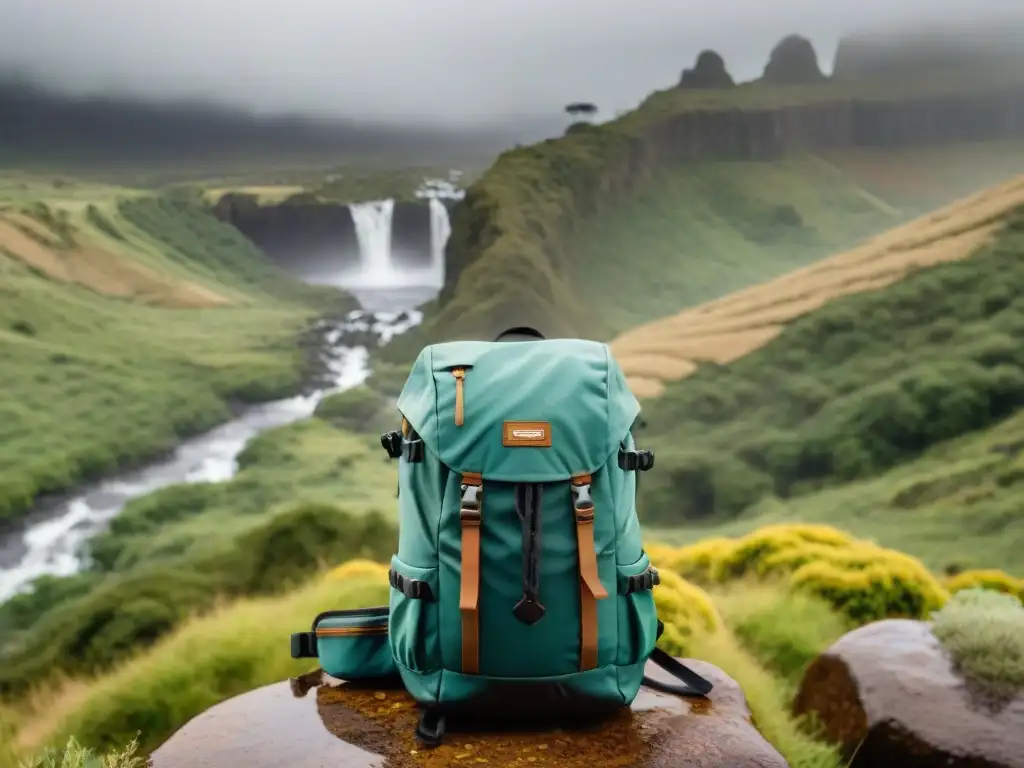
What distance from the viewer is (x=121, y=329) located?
18.0 ft

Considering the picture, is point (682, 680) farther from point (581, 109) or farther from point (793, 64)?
point (793, 64)

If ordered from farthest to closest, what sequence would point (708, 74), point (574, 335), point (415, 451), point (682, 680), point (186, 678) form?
point (708, 74) → point (574, 335) → point (186, 678) → point (682, 680) → point (415, 451)

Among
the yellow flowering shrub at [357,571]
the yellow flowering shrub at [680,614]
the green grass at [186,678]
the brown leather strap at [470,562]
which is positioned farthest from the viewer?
the yellow flowering shrub at [357,571]

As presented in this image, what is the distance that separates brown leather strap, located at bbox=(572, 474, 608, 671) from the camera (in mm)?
2086

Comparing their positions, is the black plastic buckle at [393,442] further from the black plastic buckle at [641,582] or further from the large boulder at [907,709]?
the large boulder at [907,709]

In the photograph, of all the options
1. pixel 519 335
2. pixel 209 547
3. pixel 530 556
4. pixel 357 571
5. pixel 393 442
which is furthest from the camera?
pixel 209 547

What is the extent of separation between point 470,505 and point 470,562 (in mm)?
134

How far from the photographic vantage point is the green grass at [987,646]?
286 centimetres

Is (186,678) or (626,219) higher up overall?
(626,219)

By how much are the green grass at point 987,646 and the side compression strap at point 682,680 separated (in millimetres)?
983

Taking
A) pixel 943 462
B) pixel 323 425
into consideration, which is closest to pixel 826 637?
pixel 943 462

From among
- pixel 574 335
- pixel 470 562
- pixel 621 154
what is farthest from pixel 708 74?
pixel 470 562

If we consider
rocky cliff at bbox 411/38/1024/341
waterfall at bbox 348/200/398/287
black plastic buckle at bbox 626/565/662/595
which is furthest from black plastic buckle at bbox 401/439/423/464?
waterfall at bbox 348/200/398/287

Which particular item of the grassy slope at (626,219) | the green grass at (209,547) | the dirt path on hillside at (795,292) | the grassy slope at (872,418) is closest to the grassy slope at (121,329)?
the green grass at (209,547)
